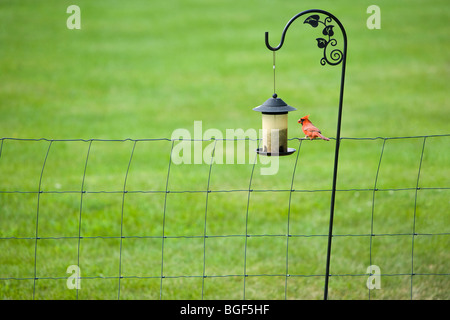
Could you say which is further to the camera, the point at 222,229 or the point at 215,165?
the point at 215,165

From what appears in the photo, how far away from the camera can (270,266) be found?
643 cm

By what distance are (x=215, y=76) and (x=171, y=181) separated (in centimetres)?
844

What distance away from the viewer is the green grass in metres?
6.25

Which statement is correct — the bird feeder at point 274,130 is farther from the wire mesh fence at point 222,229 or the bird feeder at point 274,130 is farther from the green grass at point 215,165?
the green grass at point 215,165

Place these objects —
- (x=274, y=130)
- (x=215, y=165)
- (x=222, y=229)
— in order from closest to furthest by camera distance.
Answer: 1. (x=274, y=130)
2. (x=222, y=229)
3. (x=215, y=165)

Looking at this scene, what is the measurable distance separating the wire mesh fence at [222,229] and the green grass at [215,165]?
0.03 metres

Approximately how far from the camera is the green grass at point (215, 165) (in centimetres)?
625

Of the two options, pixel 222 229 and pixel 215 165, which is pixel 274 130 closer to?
pixel 222 229

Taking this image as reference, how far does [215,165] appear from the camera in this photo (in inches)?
398

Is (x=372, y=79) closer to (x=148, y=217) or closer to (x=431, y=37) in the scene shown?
(x=431, y=37)

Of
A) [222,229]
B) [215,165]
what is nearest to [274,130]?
[222,229]

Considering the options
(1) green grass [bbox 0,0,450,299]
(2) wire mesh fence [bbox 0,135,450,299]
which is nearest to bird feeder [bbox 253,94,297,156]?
(2) wire mesh fence [bbox 0,135,450,299]

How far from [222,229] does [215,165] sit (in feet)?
9.27
